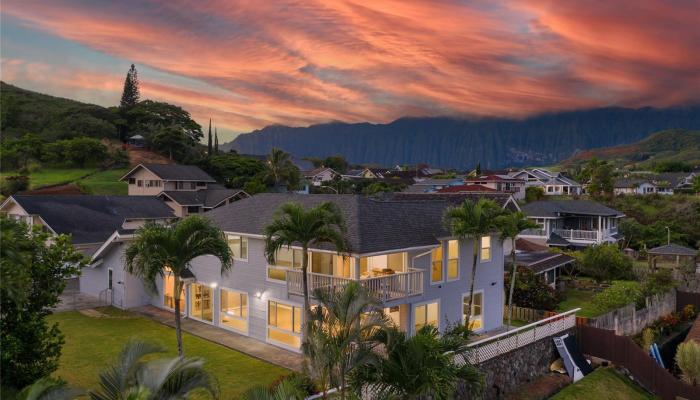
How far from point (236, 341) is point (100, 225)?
82.4 ft

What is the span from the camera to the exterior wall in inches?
2701

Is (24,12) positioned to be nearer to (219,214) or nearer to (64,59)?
(64,59)

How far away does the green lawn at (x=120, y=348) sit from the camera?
17281 mm

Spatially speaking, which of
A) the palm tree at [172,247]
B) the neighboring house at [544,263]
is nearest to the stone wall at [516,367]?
the neighboring house at [544,263]

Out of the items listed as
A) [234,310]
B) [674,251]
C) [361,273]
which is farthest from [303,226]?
[674,251]

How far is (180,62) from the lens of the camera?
1863 inches

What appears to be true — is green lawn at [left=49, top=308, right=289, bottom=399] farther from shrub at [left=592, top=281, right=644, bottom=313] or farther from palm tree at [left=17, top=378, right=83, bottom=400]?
shrub at [left=592, top=281, right=644, bottom=313]

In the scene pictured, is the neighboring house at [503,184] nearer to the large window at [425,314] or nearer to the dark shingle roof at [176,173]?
the dark shingle roof at [176,173]

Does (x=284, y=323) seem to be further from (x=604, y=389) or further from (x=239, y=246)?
(x=604, y=389)

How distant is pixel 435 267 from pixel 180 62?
3582 centimetres

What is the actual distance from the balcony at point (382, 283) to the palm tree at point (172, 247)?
5.14m

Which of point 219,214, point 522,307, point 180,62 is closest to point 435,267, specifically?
point 522,307

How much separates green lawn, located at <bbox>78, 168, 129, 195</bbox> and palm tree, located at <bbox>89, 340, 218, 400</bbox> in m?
66.7

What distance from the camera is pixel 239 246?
23531 mm
